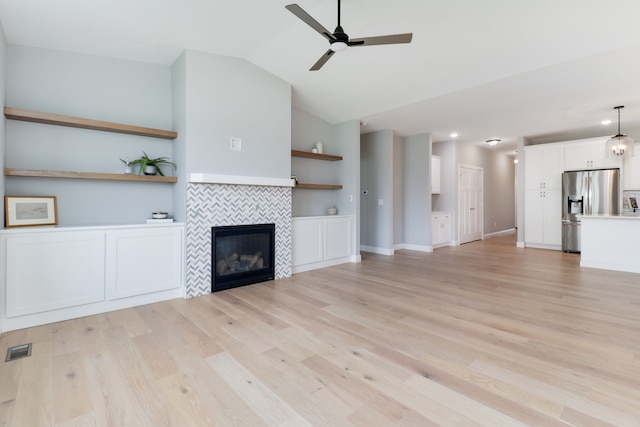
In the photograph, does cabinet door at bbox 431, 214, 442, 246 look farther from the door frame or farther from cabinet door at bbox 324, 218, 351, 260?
cabinet door at bbox 324, 218, 351, 260

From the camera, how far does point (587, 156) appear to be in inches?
241

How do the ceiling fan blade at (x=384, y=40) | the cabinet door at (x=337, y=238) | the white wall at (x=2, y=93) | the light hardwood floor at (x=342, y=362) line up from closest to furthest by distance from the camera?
the light hardwood floor at (x=342, y=362), the ceiling fan blade at (x=384, y=40), the white wall at (x=2, y=93), the cabinet door at (x=337, y=238)

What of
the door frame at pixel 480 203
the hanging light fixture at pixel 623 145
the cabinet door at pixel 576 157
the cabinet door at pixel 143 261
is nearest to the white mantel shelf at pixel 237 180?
the cabinet door at pixel 143 261

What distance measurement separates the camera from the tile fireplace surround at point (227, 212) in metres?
3.48

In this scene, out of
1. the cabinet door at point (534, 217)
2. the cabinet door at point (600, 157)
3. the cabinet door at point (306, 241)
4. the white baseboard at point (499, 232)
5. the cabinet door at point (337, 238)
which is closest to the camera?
the cabinet door at point (306, 241)

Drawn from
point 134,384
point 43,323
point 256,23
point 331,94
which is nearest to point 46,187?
point 43,323

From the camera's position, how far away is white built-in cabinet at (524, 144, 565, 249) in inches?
256

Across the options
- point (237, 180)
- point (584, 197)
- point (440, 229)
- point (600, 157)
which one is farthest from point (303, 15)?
point (600, 157)

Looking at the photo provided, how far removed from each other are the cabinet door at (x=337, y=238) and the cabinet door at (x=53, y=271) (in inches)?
122

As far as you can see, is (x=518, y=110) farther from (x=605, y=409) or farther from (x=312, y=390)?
(x=312, y=390)

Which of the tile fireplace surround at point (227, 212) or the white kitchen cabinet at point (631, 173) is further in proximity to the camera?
the white kitchen cabinet at point (631, 173)

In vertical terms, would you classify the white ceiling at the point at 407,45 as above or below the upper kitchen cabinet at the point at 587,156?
above

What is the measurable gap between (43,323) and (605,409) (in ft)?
13.6

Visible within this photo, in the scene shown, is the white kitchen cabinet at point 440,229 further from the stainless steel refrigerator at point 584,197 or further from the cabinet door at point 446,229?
the stainless steel refrigerator at point 584,197
